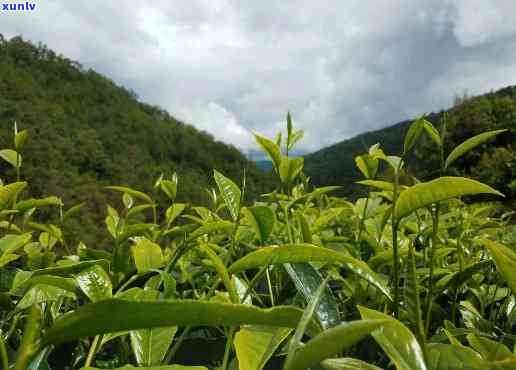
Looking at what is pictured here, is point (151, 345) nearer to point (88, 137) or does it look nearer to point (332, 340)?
point (332, 340)

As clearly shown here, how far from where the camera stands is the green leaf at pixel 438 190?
35 centimetres

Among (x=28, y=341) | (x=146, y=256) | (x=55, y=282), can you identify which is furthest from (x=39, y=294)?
(x=28, y=341)

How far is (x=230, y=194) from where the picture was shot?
0.54 meters

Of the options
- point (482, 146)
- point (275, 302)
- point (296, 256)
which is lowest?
point (275, 302)

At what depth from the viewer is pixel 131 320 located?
0.63 feet

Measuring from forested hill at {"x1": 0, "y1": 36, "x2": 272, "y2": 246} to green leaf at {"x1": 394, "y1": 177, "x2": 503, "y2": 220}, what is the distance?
17534 millimetres

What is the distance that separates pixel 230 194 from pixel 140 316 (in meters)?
0.35

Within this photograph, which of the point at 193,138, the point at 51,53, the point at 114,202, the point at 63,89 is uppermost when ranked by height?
the point at 51,53

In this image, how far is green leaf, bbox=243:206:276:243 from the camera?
50 centimetres

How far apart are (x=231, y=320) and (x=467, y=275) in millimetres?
414

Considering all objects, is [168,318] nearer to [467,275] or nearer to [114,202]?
[467,275]

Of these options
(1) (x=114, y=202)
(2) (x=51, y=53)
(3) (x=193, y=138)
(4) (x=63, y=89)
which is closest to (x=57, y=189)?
(1) (x=114, y=202)

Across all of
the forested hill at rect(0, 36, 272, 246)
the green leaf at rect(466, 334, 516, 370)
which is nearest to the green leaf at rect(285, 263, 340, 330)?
the green leaf at rect(466, 334, 516, 370)

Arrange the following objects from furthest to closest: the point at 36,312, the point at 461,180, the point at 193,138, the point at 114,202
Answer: the point at 193,138
the point at 114,202
the point at 461,180
the point at 36,312
